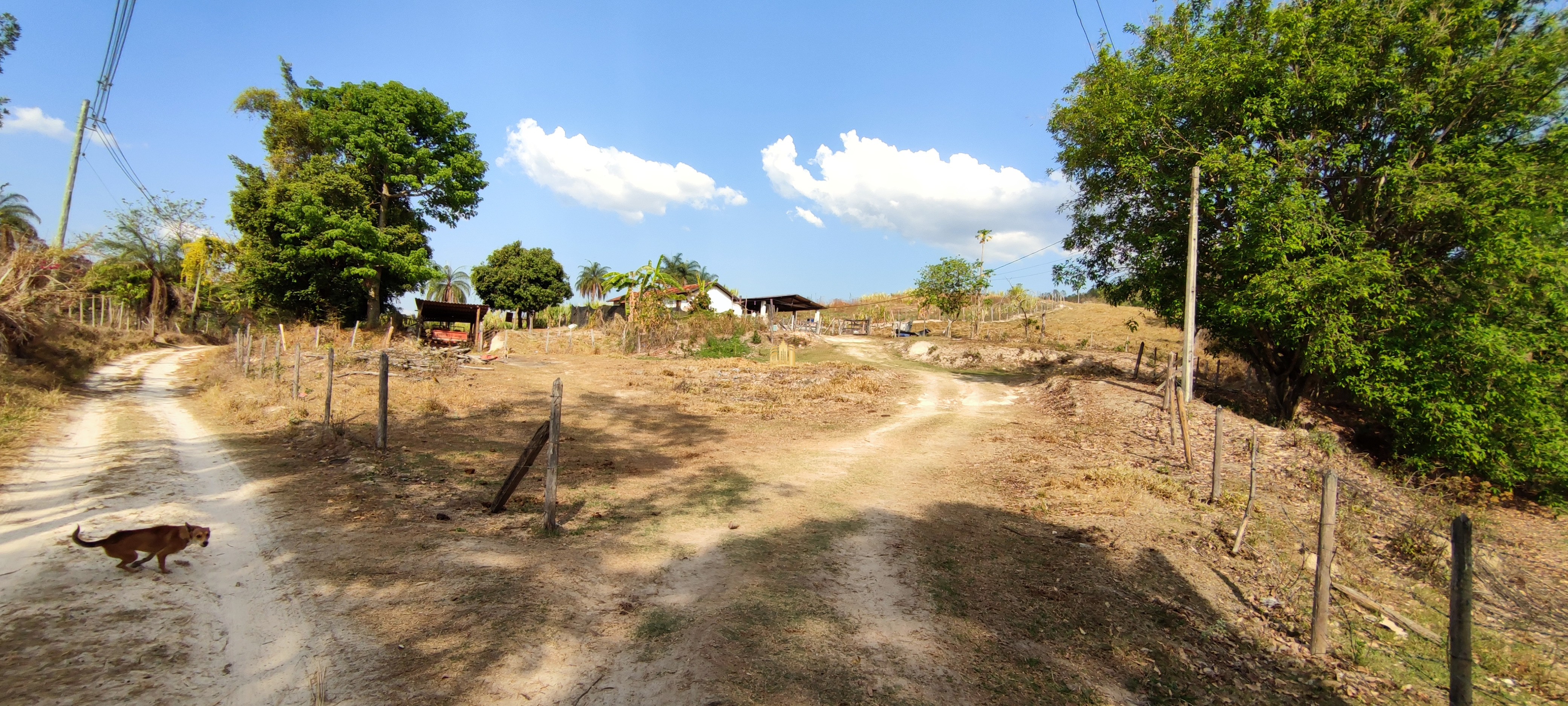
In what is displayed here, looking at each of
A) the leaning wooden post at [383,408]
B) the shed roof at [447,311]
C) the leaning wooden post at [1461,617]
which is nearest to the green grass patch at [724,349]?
the shed roof at [447,311]

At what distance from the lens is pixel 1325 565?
18.3ft

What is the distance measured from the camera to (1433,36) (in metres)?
14.3

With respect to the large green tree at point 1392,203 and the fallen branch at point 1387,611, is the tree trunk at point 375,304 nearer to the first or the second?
the large green tree at point 1392,203

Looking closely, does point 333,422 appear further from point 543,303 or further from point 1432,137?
point 543,303

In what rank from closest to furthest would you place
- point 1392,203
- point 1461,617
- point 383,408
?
point 1461,617
point 383,408
point 1392,203

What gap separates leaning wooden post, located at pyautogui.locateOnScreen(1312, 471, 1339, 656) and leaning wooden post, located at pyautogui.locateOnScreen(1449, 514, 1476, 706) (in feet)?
4.27

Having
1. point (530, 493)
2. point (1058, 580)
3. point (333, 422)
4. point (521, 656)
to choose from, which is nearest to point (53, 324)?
point (333, 422)

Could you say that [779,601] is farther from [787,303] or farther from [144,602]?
[787,303]

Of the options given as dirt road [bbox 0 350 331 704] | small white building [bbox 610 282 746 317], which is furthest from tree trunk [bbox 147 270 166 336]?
dirt road [bbox 0 350 331 704]

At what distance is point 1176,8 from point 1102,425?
45.9 feet

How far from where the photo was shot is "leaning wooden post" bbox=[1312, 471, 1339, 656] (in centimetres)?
539

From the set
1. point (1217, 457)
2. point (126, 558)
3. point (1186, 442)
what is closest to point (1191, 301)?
point (1186, 442)

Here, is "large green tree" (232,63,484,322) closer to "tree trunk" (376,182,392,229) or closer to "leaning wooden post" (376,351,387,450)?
"tree trunk" (376,182,392,229)

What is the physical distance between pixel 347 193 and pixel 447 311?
22.8 ft
